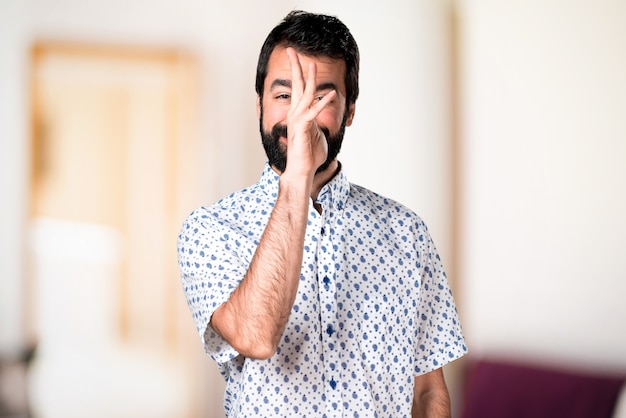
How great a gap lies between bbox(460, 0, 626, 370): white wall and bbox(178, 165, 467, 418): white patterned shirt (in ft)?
5.40

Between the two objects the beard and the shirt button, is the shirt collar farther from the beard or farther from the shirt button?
the shirt button

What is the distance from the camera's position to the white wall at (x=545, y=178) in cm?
306

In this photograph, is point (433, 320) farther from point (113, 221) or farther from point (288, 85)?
point (113, 221)

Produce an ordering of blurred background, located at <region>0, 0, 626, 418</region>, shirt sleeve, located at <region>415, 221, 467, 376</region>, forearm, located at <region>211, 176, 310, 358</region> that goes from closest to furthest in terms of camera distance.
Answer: forearm, located at <region>211, 176, 310, 358</region>
shirt sleeve, located at <region>415, 221, 467, 376</region>
blurred background, located at <region>0, 0, 626, 418</region>

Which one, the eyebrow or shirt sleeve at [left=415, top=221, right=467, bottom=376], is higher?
the eyebrow

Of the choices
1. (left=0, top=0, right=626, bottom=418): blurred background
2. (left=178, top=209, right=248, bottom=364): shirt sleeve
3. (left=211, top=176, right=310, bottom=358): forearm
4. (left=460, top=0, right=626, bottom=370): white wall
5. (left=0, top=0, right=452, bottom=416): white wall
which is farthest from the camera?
(left=0, top=0, right=452, bottom=416): white wall

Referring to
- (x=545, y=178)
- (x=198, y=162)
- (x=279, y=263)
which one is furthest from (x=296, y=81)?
(x=198, y=162)

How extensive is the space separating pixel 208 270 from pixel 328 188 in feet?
1.00

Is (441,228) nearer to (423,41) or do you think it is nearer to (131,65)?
(423,41)

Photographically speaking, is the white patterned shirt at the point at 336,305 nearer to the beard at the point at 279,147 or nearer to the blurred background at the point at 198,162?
the beard at the point at 279,147

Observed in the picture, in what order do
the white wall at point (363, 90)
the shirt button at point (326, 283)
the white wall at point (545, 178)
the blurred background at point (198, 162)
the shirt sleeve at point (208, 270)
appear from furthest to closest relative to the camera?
the white wall at point (363, 90)
the blurred background at point (198, 162)
the white wall at point (545, 178)
the shirt button at point (326, 283)
the shirt sleeve at point (208, 270)

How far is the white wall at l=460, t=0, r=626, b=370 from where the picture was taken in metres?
3.06

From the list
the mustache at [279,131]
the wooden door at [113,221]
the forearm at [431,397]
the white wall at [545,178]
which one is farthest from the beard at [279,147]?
the wooden door at [113,221]

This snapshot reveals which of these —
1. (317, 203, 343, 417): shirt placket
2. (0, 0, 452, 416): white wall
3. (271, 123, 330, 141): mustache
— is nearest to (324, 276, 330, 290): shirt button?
(317, 203, 343, 417): shirt placket
